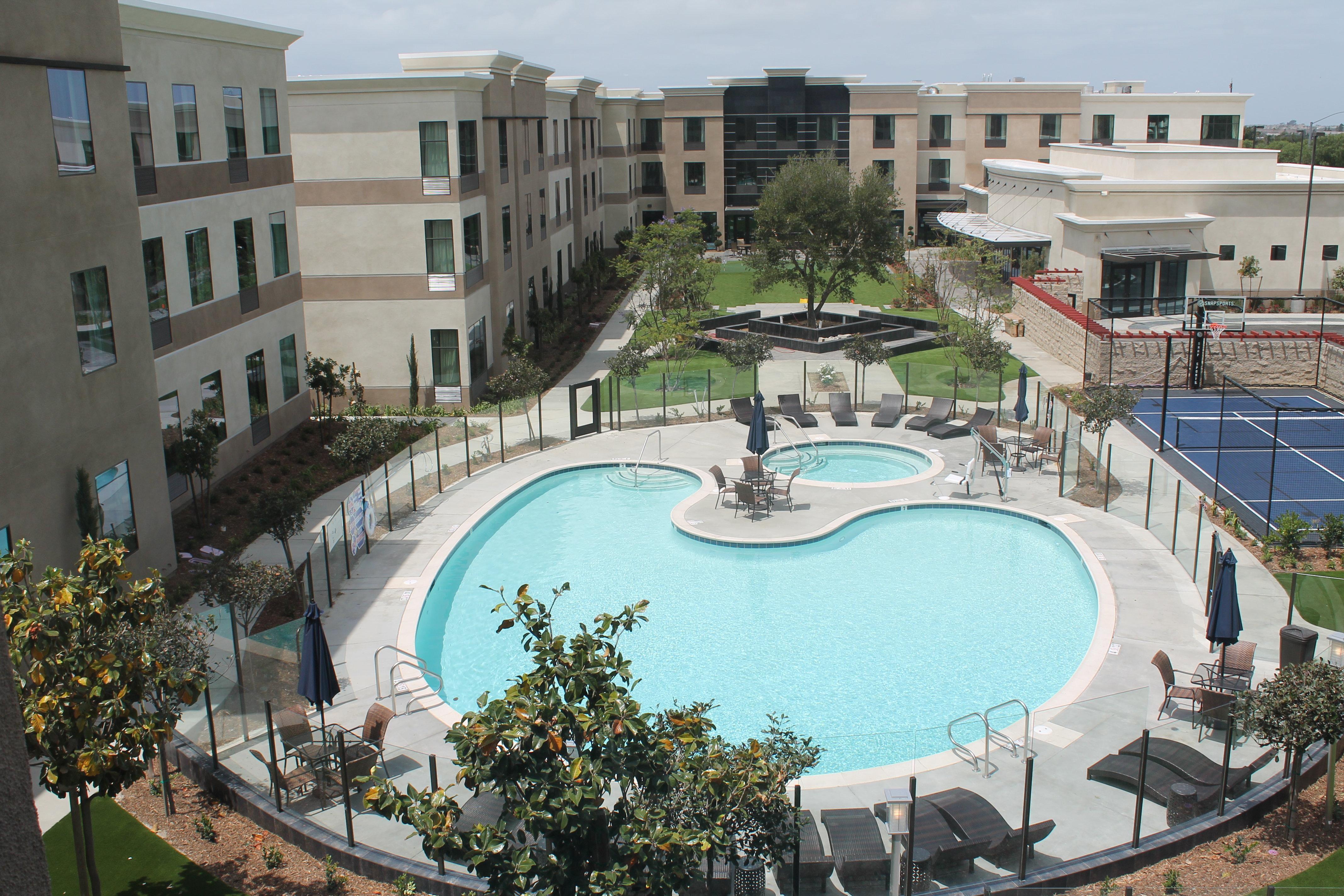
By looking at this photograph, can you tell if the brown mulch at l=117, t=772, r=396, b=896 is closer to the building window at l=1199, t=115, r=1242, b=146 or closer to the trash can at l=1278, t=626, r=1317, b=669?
the trash can at l=1278, t=626, r=1317, b=669

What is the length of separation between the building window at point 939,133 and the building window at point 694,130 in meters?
14.6

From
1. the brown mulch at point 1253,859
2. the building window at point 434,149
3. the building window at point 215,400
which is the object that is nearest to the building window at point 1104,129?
the building window at point 434,149

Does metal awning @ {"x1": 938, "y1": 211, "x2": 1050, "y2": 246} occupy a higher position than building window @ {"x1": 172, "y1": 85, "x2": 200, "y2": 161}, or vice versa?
building window @ {"x1": 172, "y1": 85, "x2": 200, "y2": 161}

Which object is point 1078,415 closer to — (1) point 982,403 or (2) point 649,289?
(1) point 982,403

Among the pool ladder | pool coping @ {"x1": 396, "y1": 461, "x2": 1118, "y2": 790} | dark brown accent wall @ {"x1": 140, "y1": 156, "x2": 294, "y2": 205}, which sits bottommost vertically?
pool coping @ {"x1": 396, "y1": 461, "x2": 1118, "y2": 790}

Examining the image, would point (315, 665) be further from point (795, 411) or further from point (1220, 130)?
point (1220, 130)

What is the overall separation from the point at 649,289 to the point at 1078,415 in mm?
19016

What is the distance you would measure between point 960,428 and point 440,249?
619 inches

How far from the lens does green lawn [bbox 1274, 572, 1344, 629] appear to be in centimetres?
1562

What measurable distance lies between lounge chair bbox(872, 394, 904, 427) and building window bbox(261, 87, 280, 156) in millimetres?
17617

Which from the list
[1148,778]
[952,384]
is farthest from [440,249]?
[1148,778]

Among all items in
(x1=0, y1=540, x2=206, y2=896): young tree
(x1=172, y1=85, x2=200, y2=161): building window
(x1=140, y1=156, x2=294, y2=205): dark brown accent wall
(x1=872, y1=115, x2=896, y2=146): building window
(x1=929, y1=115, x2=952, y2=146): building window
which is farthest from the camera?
(x1=929, y1=115, x2=952, y2=146): building window

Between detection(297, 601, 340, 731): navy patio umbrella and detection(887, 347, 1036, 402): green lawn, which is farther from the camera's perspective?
detection(887, 347, 1036, 402): green lawn

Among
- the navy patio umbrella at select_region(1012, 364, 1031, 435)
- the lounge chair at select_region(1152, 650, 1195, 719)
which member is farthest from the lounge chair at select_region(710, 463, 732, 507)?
the lounge chair at select_region(1152, 650, 1195, 719)
